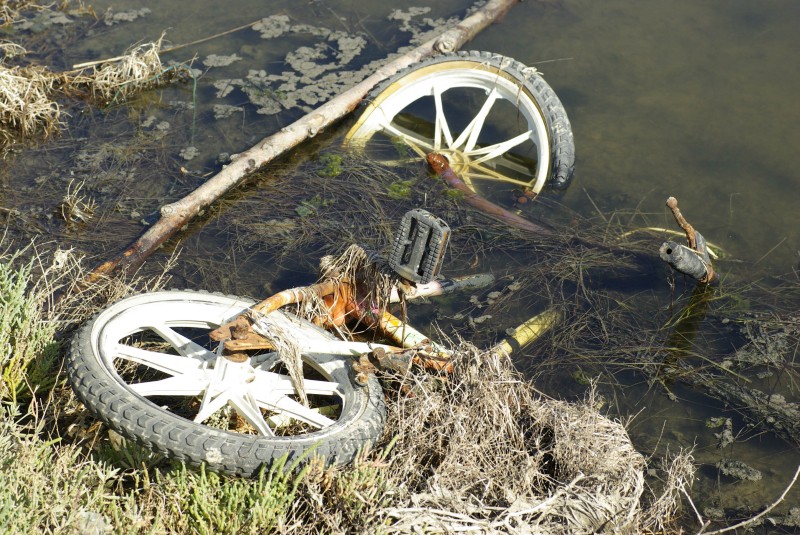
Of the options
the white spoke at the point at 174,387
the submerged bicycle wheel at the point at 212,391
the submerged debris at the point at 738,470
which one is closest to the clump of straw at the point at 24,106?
the submerged bicycle wheel at the point at 212,391

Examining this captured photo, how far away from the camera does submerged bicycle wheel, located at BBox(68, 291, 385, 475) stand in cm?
345

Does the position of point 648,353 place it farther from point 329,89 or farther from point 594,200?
point 329,89

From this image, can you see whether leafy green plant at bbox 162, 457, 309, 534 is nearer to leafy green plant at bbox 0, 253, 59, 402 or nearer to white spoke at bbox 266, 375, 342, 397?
white spoke at bbox 266, 375, 342, 397

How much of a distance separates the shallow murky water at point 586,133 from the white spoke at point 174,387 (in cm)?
156

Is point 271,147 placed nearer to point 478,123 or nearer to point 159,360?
point 478,123

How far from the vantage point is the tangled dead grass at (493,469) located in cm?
346

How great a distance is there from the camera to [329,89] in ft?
23.9

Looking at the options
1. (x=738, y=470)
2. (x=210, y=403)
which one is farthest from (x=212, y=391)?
(x=738, y=470)

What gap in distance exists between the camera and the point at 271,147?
20.8 feet

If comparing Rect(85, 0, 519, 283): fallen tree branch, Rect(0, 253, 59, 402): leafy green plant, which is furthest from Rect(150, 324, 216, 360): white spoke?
Rect(85, 0, 519, 283): fallen tree branch

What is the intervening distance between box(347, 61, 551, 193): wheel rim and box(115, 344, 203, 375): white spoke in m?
3.03


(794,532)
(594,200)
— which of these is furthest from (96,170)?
(794,532)

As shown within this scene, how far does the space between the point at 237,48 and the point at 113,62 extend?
1.16 meters

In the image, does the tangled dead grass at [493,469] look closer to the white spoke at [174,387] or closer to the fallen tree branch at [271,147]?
the white spoke at [174,387]
